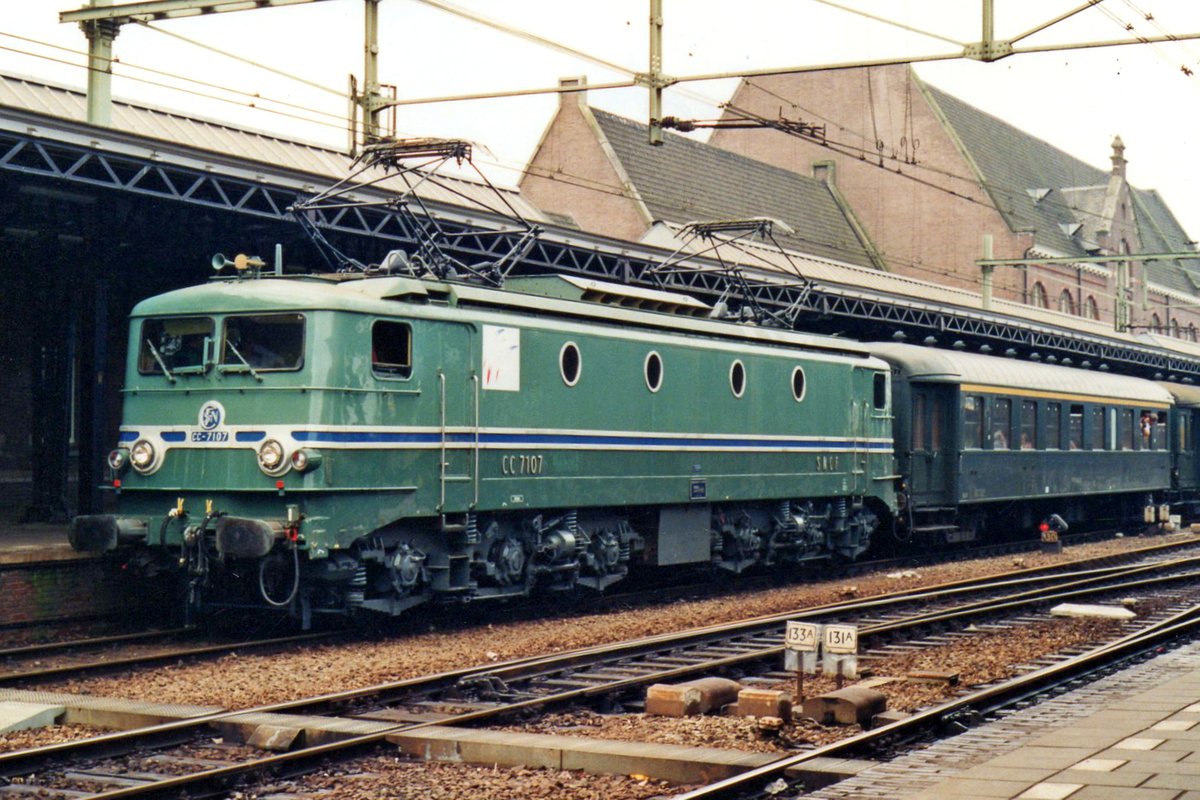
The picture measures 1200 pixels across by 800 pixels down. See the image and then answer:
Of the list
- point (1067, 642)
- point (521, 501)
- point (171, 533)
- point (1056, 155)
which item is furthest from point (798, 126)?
point (1056, 155)

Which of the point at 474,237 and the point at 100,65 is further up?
the point at 100,65

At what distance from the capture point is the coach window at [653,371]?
19.0 meters

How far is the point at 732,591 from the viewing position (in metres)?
21.2

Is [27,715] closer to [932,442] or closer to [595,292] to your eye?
[595,292]

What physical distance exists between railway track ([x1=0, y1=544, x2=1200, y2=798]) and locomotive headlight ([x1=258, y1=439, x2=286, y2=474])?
10.8 ft

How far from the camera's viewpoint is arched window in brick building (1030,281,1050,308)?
67.1 m

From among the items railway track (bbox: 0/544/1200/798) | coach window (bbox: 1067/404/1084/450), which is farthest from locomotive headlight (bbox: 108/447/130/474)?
coach window (bbox: 1067/404/1084/450)

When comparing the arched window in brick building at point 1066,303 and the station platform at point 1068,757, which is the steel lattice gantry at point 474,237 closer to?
the station platform at point 1068,757

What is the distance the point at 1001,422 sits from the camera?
28.7 meters

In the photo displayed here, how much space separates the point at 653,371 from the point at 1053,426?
1430cm

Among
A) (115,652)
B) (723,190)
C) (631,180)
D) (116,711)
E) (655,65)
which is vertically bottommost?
(115,652)

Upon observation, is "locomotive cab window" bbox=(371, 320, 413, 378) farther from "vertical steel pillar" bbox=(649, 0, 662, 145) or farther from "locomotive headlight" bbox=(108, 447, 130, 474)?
"vertical steel pillar" bbox=(649, 0, 662, 145)

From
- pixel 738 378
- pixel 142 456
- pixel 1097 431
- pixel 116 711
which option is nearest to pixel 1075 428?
pixel 1097 431

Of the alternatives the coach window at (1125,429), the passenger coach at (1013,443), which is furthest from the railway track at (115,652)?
the coach window at (1125,429)
